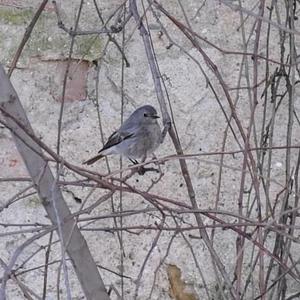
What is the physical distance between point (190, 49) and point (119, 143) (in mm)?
339

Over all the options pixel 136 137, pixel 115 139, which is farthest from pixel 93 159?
pixel 136 137

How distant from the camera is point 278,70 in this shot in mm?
2191

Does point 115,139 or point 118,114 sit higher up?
point 118,114

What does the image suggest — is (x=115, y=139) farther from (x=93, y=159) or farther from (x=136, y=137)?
(x=136, y=137)

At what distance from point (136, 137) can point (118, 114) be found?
169 millimetres

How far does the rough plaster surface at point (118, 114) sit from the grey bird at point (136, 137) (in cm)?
5

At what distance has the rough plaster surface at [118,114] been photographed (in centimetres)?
227

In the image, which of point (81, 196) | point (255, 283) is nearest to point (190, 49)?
point (81, 196)

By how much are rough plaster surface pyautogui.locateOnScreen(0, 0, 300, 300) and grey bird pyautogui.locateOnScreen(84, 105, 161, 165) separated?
51 millimetres

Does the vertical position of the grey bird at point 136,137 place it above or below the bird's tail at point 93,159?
above

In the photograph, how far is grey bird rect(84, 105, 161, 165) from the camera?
7.18 ft

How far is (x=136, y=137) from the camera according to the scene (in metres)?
2.44

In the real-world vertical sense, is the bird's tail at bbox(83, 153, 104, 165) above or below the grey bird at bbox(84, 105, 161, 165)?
below

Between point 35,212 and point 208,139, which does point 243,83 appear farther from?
point 35,212
